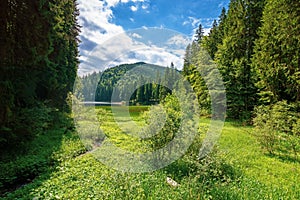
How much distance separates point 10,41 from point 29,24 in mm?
904

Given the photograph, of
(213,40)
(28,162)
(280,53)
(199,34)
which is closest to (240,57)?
(280,53)

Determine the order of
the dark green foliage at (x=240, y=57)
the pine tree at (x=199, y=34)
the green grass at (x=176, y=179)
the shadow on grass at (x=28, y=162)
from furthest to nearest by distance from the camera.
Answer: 1. the pine tree at (x=199, y=34)
2. the dark green foliage at (x=240, y=57)
3. the shadow on grass at (x=28, y=162)
4. the green grass at (x=176, y=179)

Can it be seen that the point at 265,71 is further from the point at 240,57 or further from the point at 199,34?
the point at 199,34

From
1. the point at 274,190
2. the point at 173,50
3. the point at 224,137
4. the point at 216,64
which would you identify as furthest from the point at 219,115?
the point at 274,190

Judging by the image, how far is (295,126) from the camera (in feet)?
26.8

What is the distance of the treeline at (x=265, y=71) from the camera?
816 centimetres

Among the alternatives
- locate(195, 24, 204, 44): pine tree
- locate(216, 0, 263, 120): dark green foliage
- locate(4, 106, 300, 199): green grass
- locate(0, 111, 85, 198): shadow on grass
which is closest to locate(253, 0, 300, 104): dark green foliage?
locate(216, 0, 263, 120): dark green foliage

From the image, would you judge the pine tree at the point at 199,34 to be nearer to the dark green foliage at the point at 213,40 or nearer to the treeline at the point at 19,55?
the dark green foliage at the point at 213,40

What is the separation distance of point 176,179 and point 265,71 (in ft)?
39.4

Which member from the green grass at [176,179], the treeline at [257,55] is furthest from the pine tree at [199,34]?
the green grass at [176,179]

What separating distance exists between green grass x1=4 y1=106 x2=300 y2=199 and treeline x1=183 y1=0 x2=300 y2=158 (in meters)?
1.98

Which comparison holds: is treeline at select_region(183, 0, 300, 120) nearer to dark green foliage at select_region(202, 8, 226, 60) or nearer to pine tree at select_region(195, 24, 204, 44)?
dark green foliage at select_region(202, 8, 226, 60)

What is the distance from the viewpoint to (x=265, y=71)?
1355cm

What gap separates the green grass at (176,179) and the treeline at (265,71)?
78.1 inches
